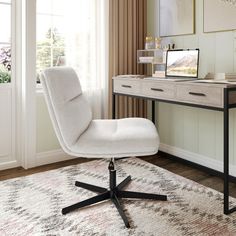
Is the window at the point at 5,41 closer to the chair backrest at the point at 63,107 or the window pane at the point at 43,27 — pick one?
the window pane at the point at 43,27

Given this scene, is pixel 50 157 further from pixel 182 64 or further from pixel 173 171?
pixel 182 64

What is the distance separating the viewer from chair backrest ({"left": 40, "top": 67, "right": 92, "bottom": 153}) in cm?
187

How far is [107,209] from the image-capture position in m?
2.07

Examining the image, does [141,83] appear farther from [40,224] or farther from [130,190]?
[40,224]

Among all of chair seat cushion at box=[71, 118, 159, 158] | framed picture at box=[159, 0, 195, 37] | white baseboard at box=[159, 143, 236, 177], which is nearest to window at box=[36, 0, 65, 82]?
framed picture at box=[159, 0, 195, 37]

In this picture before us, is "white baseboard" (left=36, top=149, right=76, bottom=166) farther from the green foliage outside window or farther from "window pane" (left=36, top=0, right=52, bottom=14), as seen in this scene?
"window pane" (left=36, top=0, right=52, bottom=14)

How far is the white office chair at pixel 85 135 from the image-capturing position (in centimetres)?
187

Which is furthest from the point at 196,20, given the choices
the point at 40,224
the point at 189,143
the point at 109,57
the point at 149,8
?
the point at 40,224

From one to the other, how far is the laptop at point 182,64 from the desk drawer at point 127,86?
28 cm

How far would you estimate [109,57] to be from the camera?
3201 millimetres

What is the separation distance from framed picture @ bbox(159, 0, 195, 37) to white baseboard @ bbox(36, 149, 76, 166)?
165 cm

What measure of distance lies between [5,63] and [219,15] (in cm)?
200

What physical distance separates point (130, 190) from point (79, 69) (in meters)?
1.42

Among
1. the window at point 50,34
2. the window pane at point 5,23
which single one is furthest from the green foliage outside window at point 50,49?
the window pane at point 5,23
